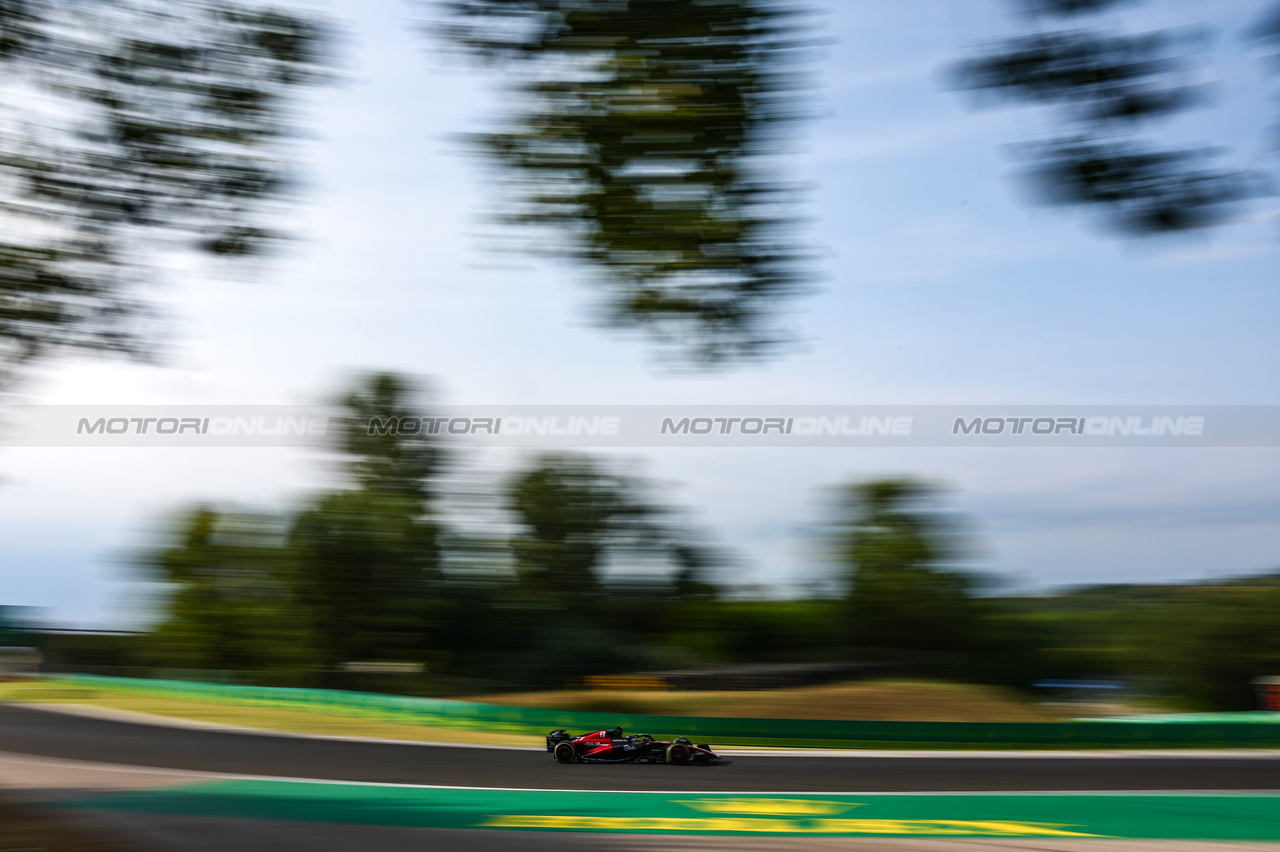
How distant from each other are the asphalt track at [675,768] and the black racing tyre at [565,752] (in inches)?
7.5

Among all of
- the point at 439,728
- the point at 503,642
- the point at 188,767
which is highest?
the point at 503,642

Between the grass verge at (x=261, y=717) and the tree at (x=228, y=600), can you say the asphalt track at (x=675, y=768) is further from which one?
the tree at (x=228, y=600)

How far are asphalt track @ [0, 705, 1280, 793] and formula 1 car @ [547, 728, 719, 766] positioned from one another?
20 centimetres

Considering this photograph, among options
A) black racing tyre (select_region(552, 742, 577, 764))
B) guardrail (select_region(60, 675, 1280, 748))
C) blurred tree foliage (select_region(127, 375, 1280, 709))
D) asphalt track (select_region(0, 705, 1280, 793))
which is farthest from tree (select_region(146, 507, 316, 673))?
black racing tyre (select_region(552, 742, 577, 764))

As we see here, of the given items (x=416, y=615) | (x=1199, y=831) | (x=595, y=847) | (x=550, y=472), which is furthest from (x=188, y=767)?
(x=416, y=615)

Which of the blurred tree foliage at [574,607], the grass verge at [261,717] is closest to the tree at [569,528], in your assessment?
the blurred tree foliage at [574,607]

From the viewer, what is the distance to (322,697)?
15.1 m

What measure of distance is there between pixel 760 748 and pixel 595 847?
6.27 m

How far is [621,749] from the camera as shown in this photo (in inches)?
332

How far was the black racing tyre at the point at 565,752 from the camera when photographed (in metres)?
9.19

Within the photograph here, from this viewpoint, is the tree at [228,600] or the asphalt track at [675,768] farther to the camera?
the tree at [228,600]

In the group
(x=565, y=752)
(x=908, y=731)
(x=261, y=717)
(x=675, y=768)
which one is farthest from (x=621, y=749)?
(x=261, y=717)

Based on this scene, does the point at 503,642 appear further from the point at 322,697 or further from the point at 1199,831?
the point at 1199,831

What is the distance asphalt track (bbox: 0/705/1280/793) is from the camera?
896 centimetres
